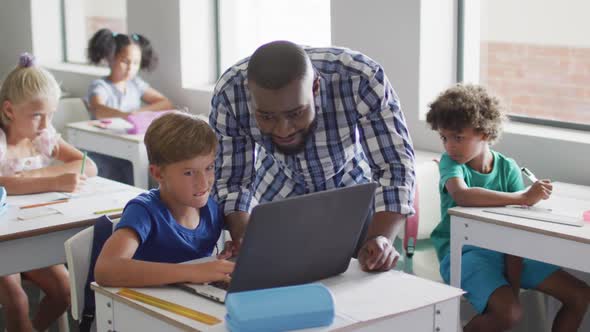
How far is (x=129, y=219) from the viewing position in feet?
6.80

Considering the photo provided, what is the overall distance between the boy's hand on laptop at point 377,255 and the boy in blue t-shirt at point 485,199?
2.74 ft

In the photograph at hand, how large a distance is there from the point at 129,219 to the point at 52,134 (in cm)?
136

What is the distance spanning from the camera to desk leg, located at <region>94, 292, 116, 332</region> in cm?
188

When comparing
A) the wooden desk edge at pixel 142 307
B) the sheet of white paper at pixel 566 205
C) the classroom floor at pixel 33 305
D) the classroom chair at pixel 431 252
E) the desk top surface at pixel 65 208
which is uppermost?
the desk top surface at pixel 65 208

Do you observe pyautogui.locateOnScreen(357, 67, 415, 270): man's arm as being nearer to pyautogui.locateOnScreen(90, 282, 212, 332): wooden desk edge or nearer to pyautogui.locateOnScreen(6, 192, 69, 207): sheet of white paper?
pyautogui.locateOnScreen(90, 282, 212, 332): wooden desk edge

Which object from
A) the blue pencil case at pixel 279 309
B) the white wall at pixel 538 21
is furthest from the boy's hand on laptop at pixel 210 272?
the white wall at pixel 538 21

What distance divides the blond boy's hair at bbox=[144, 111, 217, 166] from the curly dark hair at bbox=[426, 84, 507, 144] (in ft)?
3.22

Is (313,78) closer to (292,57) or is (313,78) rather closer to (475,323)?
(292,57)

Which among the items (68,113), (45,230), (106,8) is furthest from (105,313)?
(106,8)

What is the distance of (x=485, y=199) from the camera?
279cm

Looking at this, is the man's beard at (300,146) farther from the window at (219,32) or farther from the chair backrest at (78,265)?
the window at (219,32)

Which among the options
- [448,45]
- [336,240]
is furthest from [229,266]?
[448,45]

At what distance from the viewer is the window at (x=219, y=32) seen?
5.03m

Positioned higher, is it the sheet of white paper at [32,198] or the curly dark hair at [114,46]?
the curly dark hair at [114,46]
